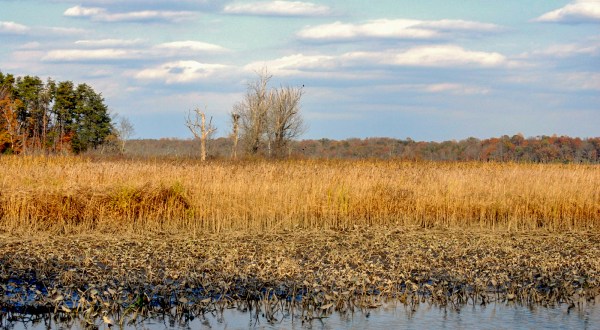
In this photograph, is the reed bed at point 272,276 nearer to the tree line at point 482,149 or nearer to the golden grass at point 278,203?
the golden grass at point 278,203

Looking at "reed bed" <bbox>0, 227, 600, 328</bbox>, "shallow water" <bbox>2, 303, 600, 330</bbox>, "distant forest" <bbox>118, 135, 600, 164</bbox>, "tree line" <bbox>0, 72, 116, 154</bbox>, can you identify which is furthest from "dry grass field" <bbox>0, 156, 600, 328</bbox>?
"tree line" <bbox>0, 72, 116, 154</bbox>

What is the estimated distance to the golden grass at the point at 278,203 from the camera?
12.2m

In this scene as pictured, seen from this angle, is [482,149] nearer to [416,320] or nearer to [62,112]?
[62,112]

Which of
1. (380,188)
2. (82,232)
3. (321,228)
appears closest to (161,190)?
(82,232)

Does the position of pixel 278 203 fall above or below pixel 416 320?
above

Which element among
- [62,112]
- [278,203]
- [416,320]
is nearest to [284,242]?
[278,203]

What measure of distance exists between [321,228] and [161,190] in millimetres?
2824

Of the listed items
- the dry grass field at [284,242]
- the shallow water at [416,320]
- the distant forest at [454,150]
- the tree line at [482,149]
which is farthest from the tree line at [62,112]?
the shallow water at [416,320]

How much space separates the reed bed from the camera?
6764 millimetres

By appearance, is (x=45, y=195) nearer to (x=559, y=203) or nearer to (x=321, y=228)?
(x=321, y=228)

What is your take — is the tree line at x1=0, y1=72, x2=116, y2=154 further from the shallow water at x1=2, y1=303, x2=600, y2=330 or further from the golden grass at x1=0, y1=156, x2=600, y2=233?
the shallow water at x1=2, y1=303, x2=600, y2=330

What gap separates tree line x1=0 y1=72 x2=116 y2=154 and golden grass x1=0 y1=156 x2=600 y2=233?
3545 centimetres

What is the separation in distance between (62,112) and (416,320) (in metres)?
48.5

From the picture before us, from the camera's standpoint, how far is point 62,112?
51625 millimetres
